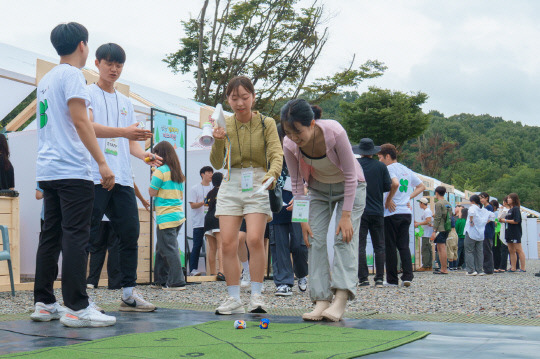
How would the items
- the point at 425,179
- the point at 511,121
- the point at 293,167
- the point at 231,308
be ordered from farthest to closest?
the point at 511,121
the point at 425,179
the point at 231,308
the point at 293,167

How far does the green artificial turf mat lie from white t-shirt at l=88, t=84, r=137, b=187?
1.25 m

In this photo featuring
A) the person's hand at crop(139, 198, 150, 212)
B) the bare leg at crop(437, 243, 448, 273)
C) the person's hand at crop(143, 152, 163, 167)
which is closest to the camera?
the person's hand at crop(143, 152, 163, 167)

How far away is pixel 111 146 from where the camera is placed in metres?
4.18

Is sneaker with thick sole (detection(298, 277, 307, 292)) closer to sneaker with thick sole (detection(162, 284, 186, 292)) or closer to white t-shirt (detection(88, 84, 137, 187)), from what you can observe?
sneaker with thick sole (detection(162, 284, 186, 292))

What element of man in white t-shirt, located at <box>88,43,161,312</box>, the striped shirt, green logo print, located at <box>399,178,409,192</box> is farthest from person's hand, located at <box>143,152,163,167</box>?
green logo print, located at <box>399,178,409,192</box>

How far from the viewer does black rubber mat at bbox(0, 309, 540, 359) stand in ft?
9.14

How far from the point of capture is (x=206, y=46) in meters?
22.0

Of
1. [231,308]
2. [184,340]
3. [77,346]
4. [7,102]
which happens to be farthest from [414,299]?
[7,102]

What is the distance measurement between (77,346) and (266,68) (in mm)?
19456

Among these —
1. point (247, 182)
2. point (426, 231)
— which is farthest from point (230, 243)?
point (426, 231)

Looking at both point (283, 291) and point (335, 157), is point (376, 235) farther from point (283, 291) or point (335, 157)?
point (335, 157)

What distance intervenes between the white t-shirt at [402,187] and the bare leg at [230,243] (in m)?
4.10

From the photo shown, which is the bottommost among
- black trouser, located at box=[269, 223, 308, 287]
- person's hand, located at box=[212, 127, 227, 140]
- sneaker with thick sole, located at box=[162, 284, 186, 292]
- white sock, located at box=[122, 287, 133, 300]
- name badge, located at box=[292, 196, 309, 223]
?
sneaker with thick sole, located at box=[162, 284, 186, 292]

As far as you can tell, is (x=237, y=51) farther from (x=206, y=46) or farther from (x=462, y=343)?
(x=462, y=343)
